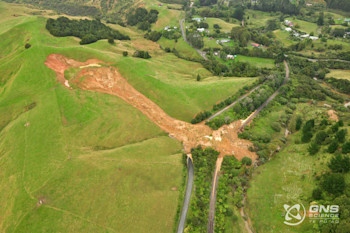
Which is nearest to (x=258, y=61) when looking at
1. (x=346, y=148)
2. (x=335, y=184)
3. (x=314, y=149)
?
(x=314, y=149)

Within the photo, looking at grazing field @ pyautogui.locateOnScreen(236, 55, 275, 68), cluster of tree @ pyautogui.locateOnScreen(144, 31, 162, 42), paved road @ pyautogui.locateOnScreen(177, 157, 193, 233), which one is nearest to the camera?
paved road @ pyautogui.locateOnScreen(177, 157, 193, 233)

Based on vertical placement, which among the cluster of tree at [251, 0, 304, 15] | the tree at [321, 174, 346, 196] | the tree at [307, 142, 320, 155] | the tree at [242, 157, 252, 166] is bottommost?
the tree at [242, 157, 252, 166]

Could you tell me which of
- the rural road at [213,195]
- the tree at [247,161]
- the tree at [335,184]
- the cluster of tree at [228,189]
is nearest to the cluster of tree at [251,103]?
the rural road at [213,195]

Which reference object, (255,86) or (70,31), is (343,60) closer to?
(255,86)

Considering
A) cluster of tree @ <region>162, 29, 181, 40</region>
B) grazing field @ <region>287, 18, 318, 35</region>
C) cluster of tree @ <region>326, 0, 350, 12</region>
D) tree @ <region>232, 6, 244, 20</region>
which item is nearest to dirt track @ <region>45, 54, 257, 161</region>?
cluster of tree @ <region>162, 29, 181, 40</region>

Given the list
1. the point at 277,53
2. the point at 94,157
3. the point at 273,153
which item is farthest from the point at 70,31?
the point at 277,53

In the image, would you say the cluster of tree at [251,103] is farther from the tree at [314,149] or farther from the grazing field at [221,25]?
the grazing field at [221,25]

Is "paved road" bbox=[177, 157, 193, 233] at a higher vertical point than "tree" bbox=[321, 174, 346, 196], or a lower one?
lower

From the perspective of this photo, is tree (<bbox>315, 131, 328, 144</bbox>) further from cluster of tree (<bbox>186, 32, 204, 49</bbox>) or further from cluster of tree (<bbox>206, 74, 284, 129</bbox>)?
cluster of tree (<bbox>186, 32, 204, 49</bbox>)
